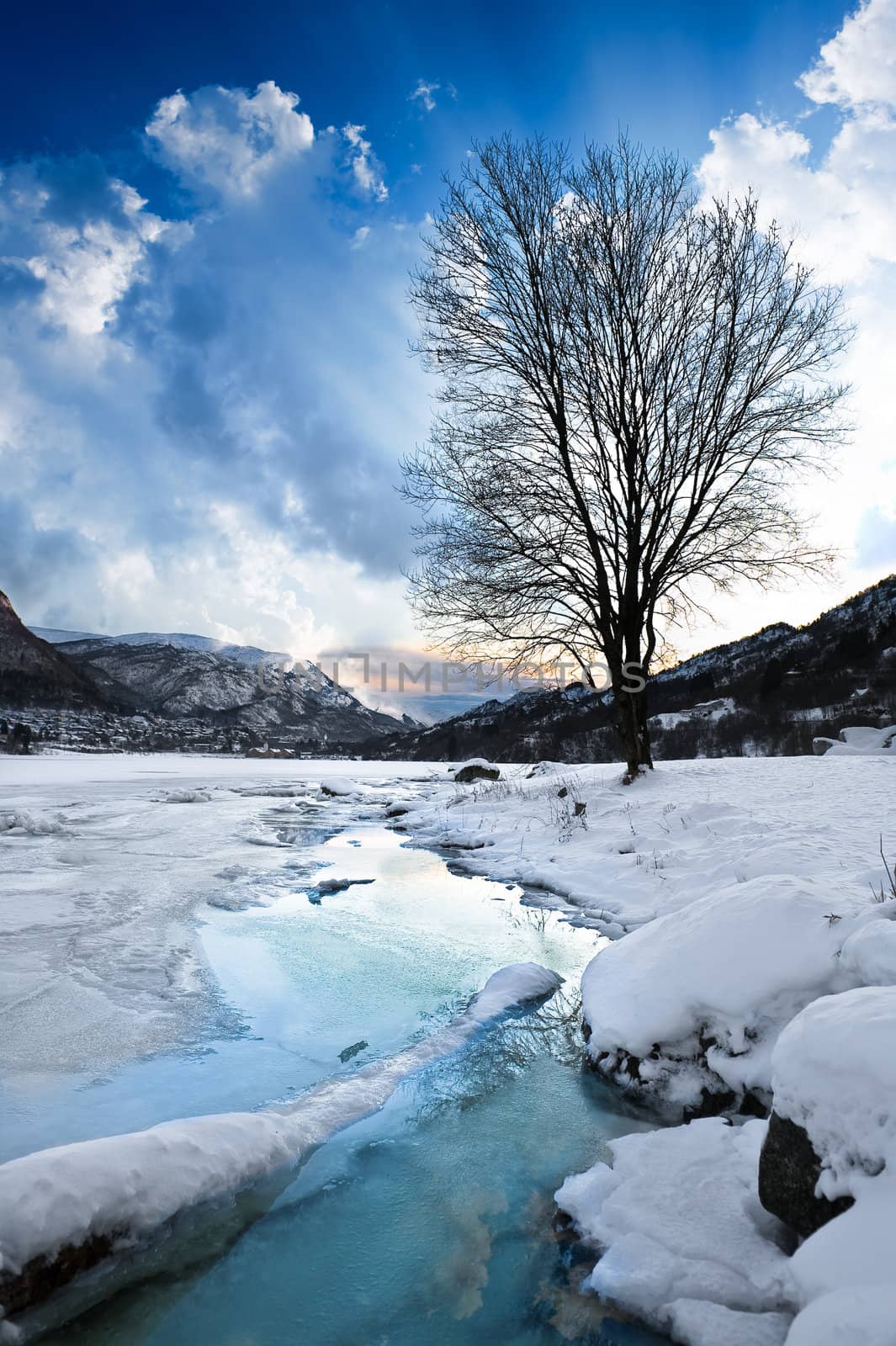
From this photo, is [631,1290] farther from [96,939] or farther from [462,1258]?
[96,939]

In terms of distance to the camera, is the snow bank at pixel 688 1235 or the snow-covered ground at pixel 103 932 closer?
the snow bank at pixel 688 1235

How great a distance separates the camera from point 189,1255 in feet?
6.63

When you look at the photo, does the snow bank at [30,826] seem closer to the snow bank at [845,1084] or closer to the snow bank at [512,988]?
the snow bank at [512,988]

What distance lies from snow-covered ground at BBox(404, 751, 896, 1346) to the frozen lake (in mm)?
201

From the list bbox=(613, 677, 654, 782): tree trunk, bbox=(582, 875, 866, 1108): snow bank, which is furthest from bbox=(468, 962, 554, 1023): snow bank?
bbox=(613, 677, 654, 782): tree trunk

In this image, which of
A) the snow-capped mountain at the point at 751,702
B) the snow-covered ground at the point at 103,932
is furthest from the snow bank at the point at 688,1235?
the snow-capped mountain at the point at 751,702

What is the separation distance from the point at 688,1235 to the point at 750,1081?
87cm

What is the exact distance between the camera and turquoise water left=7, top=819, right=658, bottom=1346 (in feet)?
5.94

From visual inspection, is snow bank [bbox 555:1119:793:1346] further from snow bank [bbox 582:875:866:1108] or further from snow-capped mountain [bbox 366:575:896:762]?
snow-capped mountain [bbox 366:575:896:762]

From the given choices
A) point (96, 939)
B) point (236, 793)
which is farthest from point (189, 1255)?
point (236, 793)

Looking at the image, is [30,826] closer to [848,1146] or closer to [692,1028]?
[692,1028]

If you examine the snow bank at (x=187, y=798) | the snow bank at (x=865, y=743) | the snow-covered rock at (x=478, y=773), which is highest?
the snow bank at (x=865, y=743)

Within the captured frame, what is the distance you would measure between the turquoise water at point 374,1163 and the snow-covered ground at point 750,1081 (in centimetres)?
18

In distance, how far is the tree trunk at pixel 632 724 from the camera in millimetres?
10914
